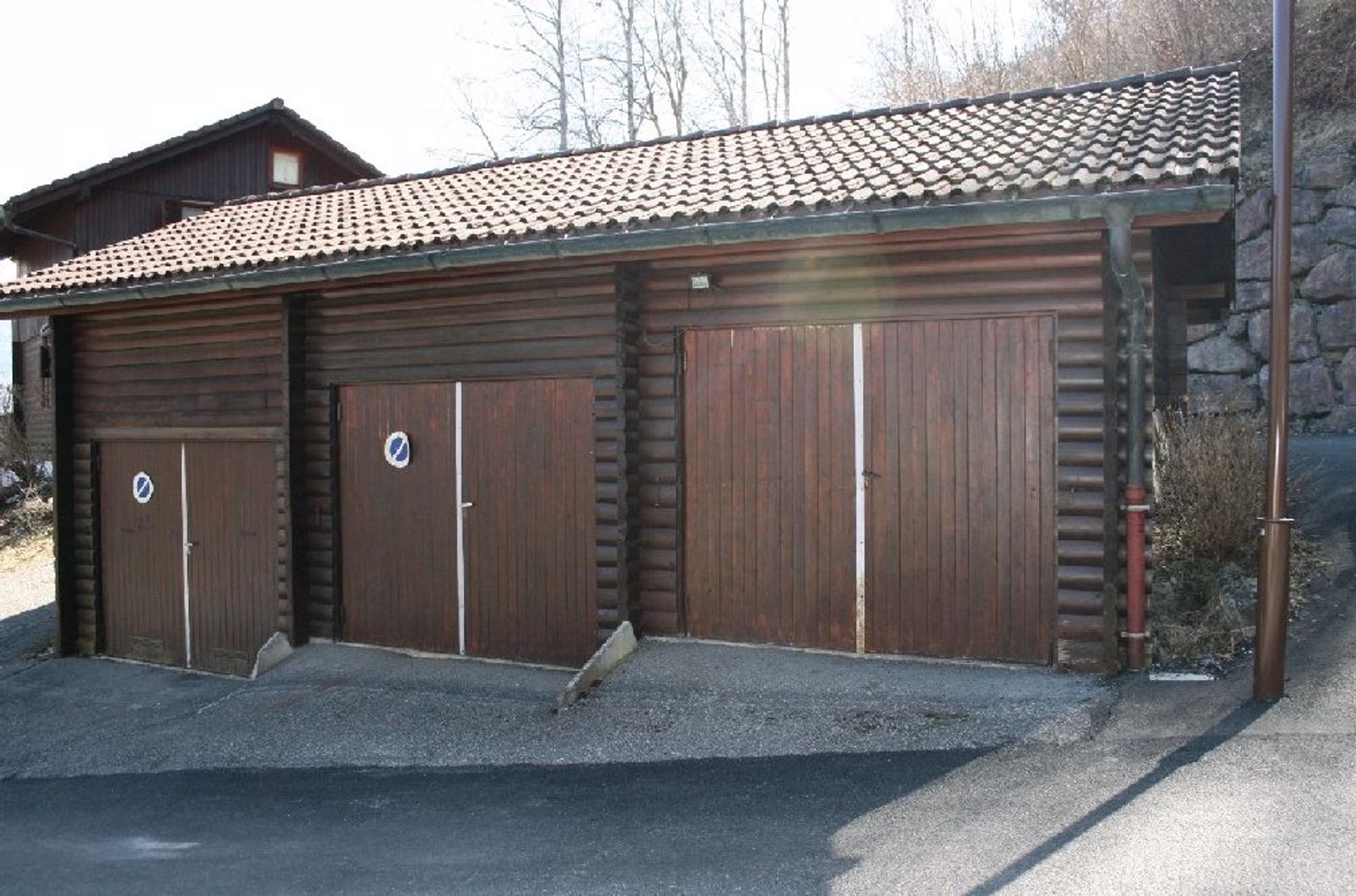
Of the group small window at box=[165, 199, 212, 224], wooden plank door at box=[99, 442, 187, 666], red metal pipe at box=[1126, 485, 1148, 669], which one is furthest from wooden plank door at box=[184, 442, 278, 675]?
small window at box=[165, 199, 212, 224]

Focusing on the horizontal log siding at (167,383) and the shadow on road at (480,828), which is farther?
the horizontal log siding at (167,383)

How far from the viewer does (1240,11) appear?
62.7 feet

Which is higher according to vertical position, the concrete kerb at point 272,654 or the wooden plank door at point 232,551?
the wooden plank door at point 232,551

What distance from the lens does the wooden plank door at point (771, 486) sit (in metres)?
7.24

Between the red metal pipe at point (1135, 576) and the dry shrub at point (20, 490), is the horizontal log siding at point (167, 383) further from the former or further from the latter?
the dry shrub at point (20, 490)

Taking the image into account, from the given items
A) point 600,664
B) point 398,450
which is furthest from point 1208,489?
point 398,450

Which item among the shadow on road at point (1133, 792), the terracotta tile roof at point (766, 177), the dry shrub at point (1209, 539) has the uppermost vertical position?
the terracotta tile roof at point (766, 177)

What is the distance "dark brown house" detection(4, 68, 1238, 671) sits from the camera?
21.7ft

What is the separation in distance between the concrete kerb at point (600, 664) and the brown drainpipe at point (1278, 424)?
3.78 m

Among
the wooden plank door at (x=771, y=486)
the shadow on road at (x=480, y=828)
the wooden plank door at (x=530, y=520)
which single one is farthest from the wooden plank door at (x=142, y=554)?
the wooden plank door at (x=771, y=486)

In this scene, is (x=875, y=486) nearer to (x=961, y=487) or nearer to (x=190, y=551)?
(x=961, y=487)

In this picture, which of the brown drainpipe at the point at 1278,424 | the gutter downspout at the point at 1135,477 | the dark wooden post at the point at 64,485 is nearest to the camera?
the brown drainpipe at the point at 1278,424

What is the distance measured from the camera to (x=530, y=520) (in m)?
8.24

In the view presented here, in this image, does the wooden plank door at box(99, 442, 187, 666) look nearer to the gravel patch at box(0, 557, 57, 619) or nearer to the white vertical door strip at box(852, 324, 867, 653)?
the gravel patch at box(0, 557, 57, 619)
